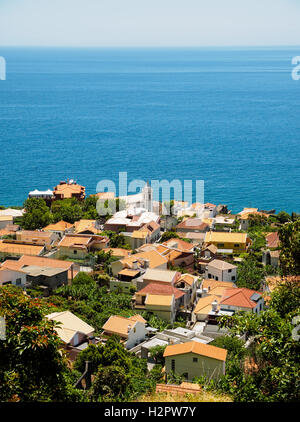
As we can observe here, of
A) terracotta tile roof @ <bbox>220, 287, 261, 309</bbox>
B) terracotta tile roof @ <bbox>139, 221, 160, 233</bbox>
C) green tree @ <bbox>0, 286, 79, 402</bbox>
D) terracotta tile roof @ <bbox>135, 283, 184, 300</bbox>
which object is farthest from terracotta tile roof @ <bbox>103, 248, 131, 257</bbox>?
green tree @ <bbox>0, 286, 79, 402</bbox>

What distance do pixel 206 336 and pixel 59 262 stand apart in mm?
7940

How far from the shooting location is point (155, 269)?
70.6 ft

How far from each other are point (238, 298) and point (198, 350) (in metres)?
4.96

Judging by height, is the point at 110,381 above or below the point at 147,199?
below

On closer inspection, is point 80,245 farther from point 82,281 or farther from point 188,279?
point 188,279

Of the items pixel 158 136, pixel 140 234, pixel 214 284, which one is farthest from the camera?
pixel 158 136

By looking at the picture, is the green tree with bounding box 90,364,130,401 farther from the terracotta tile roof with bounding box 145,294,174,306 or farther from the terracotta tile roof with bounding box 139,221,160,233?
the terracotta tile roof with bounding box 139,221,160,233

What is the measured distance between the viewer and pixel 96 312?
59.0 feet

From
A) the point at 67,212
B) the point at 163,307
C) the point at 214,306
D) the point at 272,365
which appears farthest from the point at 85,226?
the point at 272,365

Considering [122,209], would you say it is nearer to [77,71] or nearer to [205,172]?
[205,172]

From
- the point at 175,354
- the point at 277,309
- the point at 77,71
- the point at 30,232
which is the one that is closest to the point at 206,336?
the point at 175,354

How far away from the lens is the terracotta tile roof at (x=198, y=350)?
13352mm

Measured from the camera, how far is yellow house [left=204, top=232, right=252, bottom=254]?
25.5 meters

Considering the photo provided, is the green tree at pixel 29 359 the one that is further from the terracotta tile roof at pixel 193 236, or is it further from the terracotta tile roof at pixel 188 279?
the terracotta tile roof at pixel 193 236
